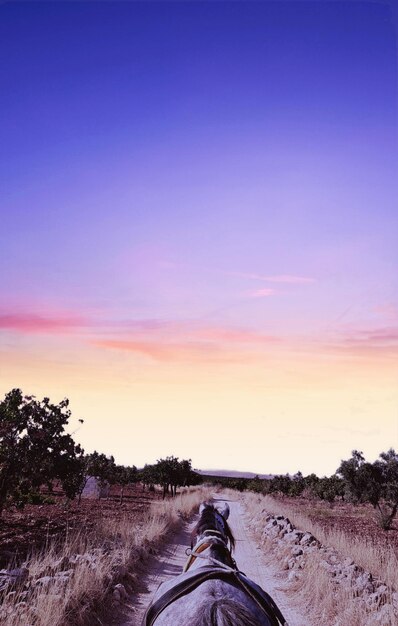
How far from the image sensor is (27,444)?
13.9 m

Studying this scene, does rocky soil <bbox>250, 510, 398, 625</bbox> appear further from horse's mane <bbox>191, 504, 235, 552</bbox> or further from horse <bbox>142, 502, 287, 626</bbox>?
horse <bbox>142, 502, 287, 626</bbox>

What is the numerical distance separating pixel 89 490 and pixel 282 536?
3692 centimetres

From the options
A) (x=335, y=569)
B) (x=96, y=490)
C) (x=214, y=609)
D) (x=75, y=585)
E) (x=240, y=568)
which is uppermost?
(x=214, y=609)

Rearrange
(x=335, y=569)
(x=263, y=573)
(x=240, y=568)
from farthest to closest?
(x=240, y=568), (x=263, y=573), (x=335, y=569)

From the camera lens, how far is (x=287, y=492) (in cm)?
6575

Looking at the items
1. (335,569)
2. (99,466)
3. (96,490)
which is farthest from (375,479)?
(96,490)

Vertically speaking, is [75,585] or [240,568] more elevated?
[75,585]

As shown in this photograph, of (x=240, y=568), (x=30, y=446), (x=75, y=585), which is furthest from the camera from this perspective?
(x=30, y=446)

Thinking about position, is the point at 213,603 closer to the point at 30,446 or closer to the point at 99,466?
the point at 30,446

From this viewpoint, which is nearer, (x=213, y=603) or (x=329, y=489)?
(x=213, y=603)

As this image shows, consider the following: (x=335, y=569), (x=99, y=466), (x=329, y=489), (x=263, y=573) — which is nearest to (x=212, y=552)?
(x=335, y=569)

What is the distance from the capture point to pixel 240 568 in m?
11.2

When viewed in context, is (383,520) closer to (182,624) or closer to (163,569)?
(163,569)

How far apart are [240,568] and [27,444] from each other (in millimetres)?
7644
